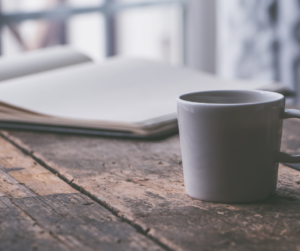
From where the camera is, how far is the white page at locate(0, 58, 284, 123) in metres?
0.70

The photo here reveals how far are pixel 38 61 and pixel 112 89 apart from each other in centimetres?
25

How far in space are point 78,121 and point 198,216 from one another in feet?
1.18

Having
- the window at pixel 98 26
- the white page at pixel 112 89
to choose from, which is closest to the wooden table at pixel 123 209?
the white page at pixel 112 89

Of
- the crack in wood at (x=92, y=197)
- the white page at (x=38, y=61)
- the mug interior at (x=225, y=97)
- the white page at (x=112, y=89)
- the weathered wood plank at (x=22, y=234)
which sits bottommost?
the crack in wood at (x=92, y=197)

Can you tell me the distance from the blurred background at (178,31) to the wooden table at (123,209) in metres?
1.42

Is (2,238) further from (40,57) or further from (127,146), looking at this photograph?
(40,57)

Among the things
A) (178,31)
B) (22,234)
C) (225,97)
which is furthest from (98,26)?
(22,234)

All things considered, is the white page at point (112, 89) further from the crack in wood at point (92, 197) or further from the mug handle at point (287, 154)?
the mug handle at point (287, 154)

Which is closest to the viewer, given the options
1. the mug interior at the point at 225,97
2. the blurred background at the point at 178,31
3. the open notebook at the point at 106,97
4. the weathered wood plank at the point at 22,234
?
the weathered wood plank at the point at 22,234

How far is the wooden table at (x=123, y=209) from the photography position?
31 cm

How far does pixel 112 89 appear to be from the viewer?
2.59ft

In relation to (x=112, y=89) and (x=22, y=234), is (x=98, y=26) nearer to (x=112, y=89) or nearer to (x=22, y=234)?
(x=112, y=89)

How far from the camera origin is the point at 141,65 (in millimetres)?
903

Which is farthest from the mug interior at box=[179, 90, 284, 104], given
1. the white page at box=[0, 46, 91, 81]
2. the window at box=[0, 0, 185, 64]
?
the window at box=[0, 0, 185, 64]
